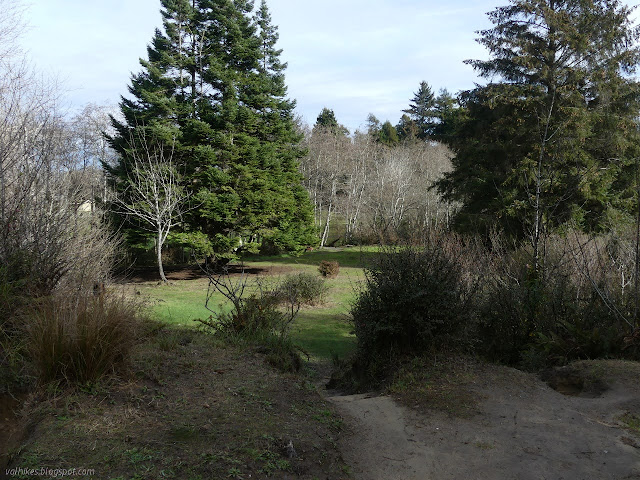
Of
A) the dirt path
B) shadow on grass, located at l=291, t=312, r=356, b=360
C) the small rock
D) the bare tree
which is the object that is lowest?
shadow on grass, located at l=291, t=312, r=356, b=360

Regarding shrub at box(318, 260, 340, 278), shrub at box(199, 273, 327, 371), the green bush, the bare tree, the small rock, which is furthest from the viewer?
shrub at box(318, 260, 340, 278)

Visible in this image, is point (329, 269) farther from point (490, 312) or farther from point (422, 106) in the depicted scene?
point (422, 106)

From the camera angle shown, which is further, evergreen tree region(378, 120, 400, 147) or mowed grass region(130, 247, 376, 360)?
evergreen tree region(378, 120, 400, 147)

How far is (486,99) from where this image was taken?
66.1 ft

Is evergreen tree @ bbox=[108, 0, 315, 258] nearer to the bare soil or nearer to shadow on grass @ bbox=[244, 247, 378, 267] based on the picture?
shadow on grass @ bbox=[244, 247, 378, 267]

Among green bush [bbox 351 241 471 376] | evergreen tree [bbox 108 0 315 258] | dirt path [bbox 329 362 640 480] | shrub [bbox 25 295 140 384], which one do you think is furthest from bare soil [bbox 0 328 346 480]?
evergreen tree [bbox 108 0 315 258]

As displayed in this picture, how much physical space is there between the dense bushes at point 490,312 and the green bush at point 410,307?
0.04 ft

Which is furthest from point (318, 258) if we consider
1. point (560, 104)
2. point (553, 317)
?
point (553, 317)

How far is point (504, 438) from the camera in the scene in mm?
4047

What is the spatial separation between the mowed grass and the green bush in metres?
0.81

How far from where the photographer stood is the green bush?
19.0 feet

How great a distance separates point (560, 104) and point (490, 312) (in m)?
14.6

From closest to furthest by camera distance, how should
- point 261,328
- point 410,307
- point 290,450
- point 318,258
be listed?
1. point 290,450
2. point 410,307
3. point 261,328
4. point 318,258

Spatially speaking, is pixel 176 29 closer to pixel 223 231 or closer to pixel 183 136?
pixel 183 136
